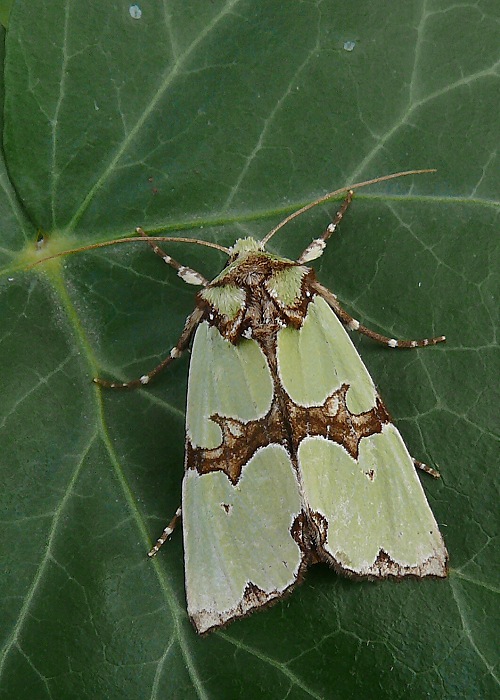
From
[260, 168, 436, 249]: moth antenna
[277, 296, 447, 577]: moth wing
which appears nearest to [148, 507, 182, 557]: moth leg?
[277, 296, 447, 577]: moth wing

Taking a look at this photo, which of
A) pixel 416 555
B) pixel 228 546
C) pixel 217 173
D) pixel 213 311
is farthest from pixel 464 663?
pixel 217 173

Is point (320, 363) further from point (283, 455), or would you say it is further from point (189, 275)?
point (189, 275)

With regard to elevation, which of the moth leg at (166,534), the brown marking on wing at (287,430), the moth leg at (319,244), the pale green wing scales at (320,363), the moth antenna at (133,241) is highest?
the moth antenna at (133,241)

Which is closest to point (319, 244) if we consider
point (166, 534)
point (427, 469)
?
point (427, 469)

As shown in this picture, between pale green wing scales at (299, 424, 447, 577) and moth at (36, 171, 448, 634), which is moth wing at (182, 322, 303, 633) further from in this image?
pale green wing scales at (299, 424, 447, 577)

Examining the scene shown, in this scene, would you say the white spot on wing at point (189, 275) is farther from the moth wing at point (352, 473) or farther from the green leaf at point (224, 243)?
the moth wing at point (352, 473)

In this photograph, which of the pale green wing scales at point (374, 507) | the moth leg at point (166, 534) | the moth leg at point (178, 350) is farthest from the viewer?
the moth leg at point (178, 350)

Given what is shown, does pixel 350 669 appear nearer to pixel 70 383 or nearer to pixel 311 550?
pixel 311 550

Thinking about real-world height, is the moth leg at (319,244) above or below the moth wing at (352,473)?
above

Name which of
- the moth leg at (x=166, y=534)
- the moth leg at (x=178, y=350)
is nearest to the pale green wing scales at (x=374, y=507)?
the moth leg at (x=166, y=534)
